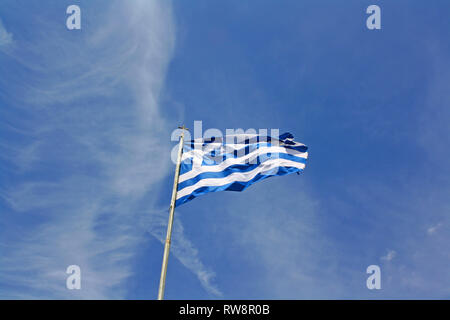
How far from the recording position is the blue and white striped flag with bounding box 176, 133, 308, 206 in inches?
728

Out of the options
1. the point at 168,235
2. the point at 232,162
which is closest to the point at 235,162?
the point at 232,162

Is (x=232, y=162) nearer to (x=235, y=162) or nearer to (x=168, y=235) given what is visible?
(x=235, y=162)

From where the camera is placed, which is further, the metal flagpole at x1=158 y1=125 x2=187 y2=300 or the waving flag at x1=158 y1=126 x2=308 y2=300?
the waving flag at x1=158 y1=126 x2=308 y2=300

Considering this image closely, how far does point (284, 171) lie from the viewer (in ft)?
66.3

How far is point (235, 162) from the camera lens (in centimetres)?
1977

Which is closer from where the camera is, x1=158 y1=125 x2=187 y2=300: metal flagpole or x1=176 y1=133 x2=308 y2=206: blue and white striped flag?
x1=158 y1=125 x2=187 y2=300: metal flagpole

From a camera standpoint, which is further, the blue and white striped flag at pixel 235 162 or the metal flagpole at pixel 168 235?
the blue and white striped flag at pixel 235 162

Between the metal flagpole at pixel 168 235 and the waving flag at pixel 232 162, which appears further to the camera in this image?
the waving flag at pixel 232 162

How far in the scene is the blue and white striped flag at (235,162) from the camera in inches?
728

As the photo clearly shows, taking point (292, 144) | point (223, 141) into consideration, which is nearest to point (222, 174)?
point (223, 141)

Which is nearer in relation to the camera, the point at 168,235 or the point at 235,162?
the point at 168,235
